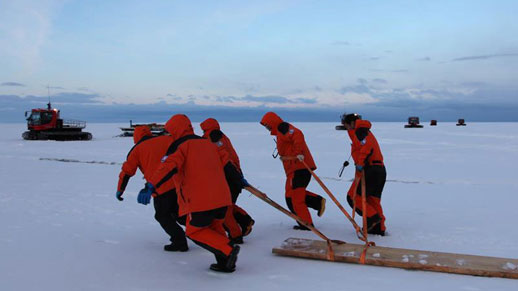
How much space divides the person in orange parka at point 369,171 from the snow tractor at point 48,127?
90.0 feet

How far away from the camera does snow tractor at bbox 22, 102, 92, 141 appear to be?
29062mm

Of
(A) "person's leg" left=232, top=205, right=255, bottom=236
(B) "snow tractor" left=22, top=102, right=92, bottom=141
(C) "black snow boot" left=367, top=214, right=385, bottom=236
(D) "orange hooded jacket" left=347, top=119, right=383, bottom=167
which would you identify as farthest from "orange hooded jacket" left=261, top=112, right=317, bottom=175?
(B) "snow tractor" left=22, top=102, right=92, bottom=141

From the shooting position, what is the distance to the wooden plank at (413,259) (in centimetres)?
407

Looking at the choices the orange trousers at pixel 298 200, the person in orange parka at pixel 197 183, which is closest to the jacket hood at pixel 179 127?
the person in orange parka at pixel 197 183

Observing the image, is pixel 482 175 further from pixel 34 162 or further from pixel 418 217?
pixel 34 162

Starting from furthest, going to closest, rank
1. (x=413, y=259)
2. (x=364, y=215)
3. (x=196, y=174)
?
1. (x=364, y=215)
2. (x=413, y=259)
3. (x=196, y=174)

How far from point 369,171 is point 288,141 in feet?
3.71

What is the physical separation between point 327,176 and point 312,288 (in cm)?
825

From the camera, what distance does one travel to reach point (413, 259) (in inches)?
170

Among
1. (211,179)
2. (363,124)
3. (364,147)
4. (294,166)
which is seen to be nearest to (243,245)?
(294,166)

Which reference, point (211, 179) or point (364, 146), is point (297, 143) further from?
point (211, 179)

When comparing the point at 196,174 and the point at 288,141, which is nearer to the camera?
the point at 196,174

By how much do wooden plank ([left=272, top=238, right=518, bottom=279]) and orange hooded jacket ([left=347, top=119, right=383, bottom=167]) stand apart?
1226 mm

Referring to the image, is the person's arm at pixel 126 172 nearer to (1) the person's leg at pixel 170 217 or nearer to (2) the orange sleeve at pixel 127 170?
(2) the orange sleeve at pixel 127 170
